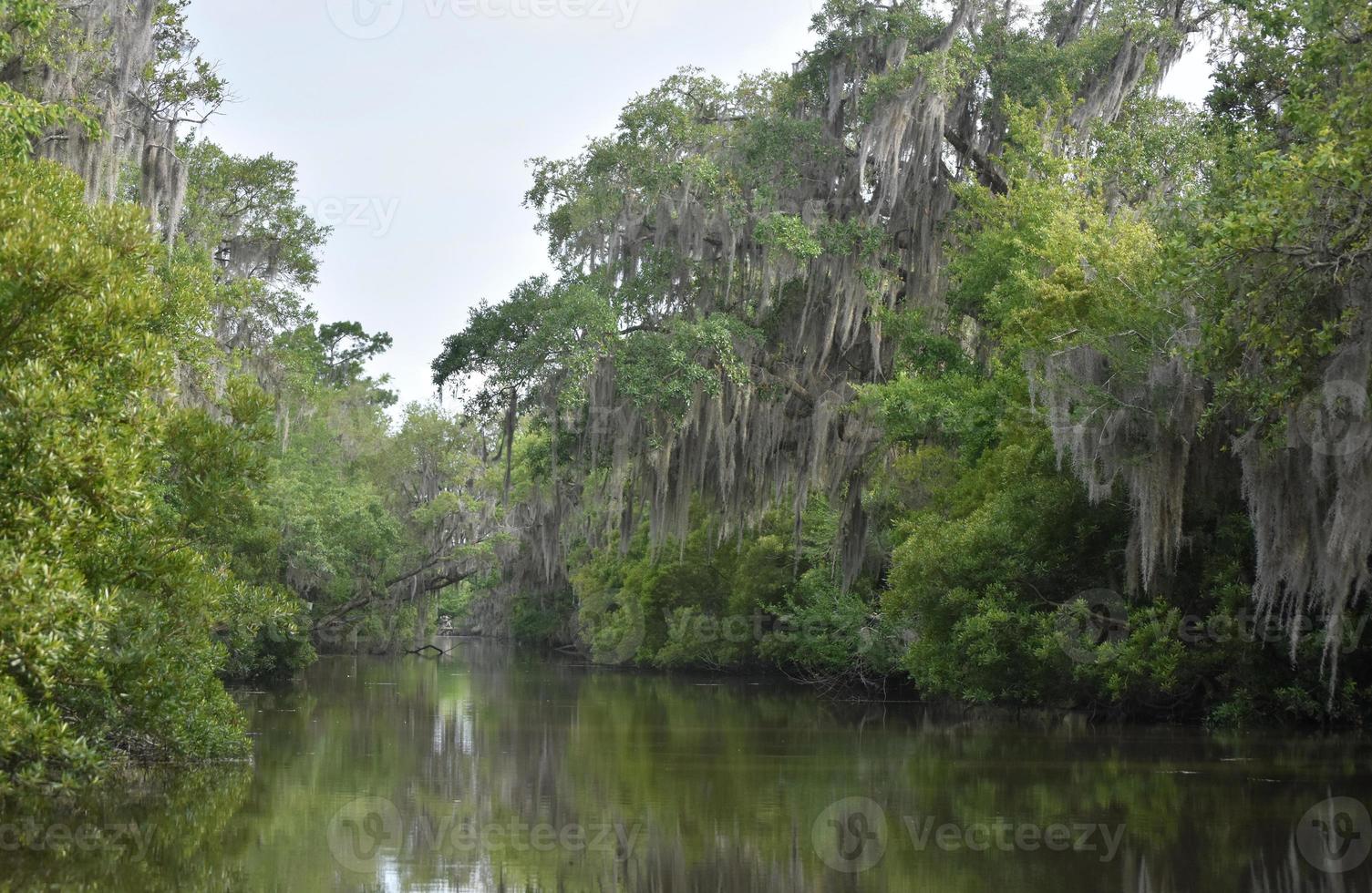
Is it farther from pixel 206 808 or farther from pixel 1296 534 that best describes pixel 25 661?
pixel 1296 534

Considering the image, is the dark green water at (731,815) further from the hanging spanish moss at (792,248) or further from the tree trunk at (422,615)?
the tree trunk at (422,615)

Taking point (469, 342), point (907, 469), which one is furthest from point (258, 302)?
point (907, 469)

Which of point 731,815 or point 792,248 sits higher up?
point 792,248

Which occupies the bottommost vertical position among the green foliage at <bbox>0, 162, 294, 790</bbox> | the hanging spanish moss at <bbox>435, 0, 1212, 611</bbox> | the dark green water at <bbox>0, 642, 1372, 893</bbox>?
the dark green water at <bbox>0, 642, 1372, 893</bbox>

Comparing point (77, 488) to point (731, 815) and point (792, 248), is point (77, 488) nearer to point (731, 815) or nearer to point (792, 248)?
point (731, 815)

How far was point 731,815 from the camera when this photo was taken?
10.5 m

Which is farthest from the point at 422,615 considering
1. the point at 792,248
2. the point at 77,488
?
the point at 77,488

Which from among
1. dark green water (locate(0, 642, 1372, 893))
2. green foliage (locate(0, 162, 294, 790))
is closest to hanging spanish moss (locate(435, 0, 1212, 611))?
dark green water (locate(0, 642, 1372, 893))

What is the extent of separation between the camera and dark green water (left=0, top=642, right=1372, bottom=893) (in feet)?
26.7

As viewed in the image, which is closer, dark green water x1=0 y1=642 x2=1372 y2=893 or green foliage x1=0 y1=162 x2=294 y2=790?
green foliage x1=0 y1=162 x2=294 y2=790

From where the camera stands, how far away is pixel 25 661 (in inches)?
288

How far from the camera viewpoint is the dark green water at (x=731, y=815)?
26.7ft

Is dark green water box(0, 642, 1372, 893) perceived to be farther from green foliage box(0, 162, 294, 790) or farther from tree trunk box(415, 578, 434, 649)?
tree trunk box(415, 578, 434, 649)

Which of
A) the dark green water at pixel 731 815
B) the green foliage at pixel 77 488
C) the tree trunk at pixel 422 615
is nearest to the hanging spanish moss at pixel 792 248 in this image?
the dark green water at pixel 731 815
